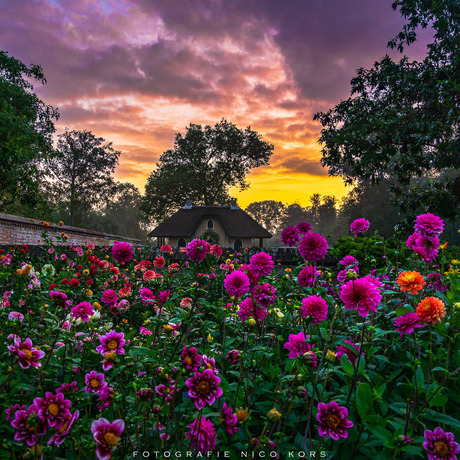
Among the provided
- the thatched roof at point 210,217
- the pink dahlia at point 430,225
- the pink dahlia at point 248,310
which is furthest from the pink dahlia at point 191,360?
the thatched roof at point 210,217

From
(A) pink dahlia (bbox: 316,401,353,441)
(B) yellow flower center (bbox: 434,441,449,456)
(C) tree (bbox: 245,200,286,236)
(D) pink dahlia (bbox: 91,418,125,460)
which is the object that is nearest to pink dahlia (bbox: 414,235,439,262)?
(B) yellow flower center (bbox: 434,441,449,456)

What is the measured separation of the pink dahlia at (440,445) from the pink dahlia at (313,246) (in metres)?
0.98

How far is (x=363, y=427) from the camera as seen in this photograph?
1.44 m

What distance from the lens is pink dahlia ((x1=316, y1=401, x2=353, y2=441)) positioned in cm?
116

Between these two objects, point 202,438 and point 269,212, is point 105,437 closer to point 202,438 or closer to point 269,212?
point 202,438

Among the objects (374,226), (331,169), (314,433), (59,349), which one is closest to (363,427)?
(314,433)

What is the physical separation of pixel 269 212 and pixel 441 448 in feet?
271

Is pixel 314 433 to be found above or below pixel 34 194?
below

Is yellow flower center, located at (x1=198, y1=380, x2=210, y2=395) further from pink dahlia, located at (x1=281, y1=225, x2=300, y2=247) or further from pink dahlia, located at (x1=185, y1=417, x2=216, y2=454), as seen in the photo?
pink dahlia, located at (x1=281, y1=225, x2=300, y2=247)

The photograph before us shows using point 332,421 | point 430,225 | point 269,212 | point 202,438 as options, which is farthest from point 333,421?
point 269,212

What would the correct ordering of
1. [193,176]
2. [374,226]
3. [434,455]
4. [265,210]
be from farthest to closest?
[265,210] < [374,226] < [193,176] < [434,455]

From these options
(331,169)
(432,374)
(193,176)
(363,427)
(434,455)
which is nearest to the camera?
(434,455)

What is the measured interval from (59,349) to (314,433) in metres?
1.57

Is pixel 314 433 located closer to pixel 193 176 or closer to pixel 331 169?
pixel 331 169
